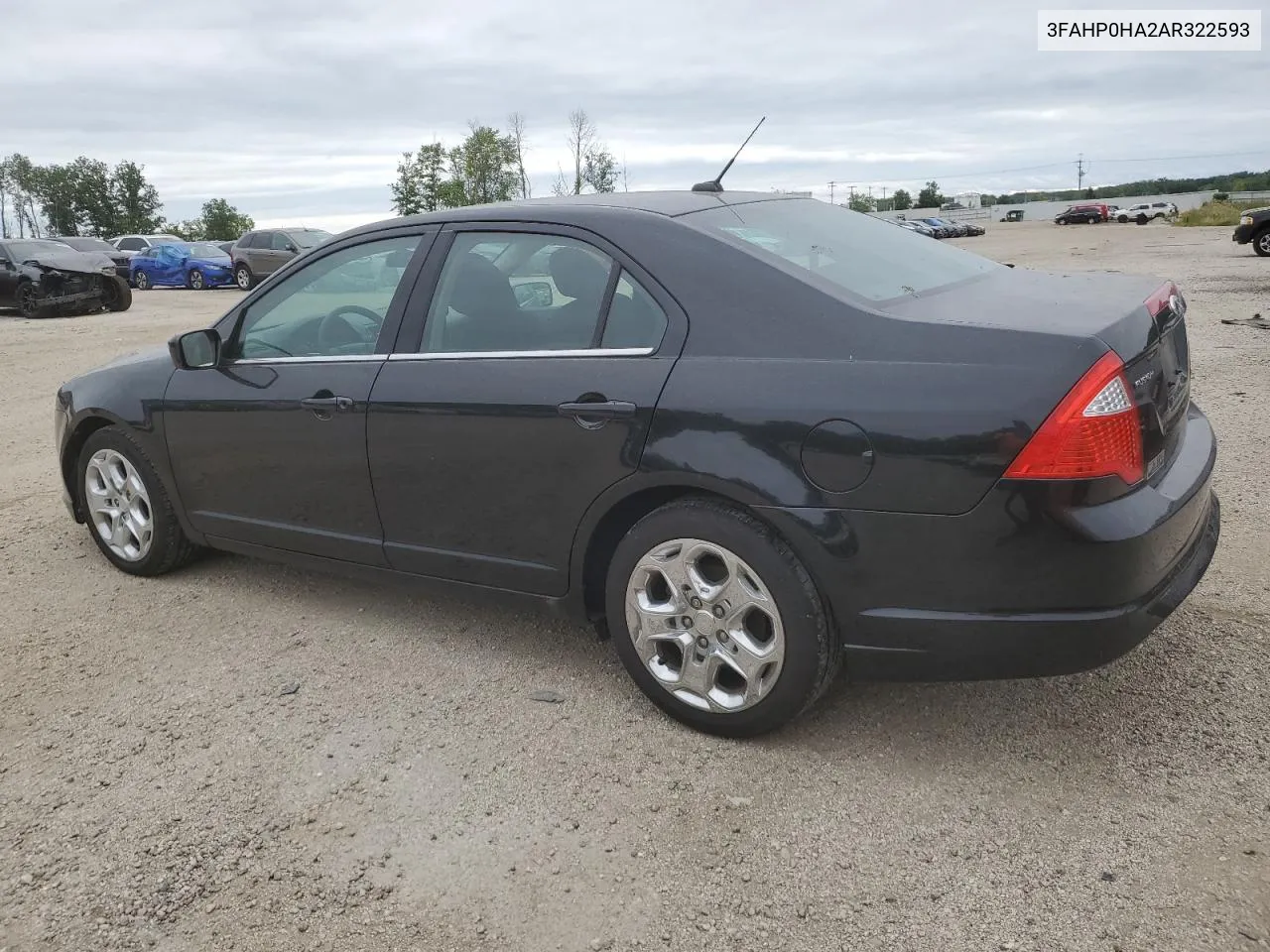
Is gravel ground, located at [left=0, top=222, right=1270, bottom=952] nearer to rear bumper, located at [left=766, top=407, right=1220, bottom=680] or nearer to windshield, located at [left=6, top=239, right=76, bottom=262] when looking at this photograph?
rear bumper, located at [left=766, top=407, right=1220, bottom=680]

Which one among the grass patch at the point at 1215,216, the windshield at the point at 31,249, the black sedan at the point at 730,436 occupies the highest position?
the windshield at the point at 31,249

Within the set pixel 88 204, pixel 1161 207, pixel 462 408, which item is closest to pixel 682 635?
pixel 462 408

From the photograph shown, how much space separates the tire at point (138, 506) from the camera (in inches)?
176

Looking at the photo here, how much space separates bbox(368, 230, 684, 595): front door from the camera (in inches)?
121

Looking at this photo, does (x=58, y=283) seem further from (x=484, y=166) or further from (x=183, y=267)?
(x=484, y=166)

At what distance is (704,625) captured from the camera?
2.96 meters

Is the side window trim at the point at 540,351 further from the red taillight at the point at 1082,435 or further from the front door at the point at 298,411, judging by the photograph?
the red taillight at the point at 1082,435

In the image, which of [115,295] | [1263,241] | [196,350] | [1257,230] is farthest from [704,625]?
[1263,241]

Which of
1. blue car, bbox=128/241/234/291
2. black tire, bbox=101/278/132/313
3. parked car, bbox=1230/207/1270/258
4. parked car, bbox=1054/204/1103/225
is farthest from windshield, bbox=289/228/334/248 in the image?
parked car, bbox=1054/204/1103/225

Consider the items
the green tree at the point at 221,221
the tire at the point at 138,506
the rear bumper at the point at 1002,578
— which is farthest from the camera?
the green tree at the point at 221,221

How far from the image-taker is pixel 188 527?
4.42 m

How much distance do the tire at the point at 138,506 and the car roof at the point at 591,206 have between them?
1512 millimetres

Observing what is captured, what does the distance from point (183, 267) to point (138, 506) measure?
25.9m

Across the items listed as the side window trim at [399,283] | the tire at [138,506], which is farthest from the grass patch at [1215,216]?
the tire at [138,506]
